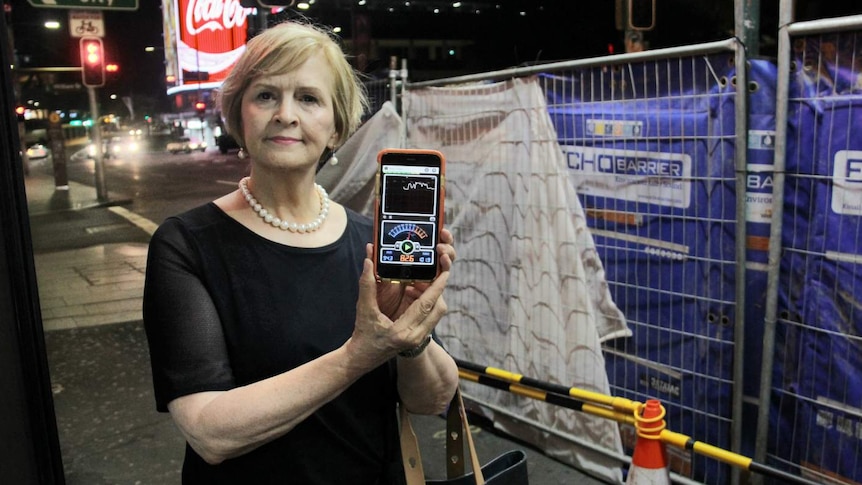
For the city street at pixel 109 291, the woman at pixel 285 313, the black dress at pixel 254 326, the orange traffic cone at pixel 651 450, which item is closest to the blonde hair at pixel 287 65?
the woman at pixel 285 313

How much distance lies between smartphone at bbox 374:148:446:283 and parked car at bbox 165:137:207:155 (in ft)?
13.3

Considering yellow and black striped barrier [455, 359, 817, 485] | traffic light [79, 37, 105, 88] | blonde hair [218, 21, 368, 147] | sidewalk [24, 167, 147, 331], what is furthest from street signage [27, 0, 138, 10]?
blonde hair [218, 21, 368, 147]

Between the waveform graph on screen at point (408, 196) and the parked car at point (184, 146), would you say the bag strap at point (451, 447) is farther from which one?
the parked car at point (184, 146)

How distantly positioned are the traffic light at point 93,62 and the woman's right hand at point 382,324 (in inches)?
184

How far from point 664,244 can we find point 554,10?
12509 mm

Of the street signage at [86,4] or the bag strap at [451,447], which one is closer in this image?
the bag strap at [451,447]

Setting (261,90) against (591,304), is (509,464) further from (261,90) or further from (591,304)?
(591,304)

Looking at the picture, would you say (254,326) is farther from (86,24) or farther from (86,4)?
(86,24)

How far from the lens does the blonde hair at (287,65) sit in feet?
4.71

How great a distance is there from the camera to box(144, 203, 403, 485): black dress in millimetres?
1341

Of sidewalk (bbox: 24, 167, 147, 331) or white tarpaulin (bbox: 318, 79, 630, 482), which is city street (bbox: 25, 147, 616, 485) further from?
white tarpaulin (bbox: 318, 79, 630, 482)

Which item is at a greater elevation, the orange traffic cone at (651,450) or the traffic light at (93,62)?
the traffic light at (93,62)

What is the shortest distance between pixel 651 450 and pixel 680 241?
36.8 inches

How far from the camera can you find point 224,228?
4.73 feet
